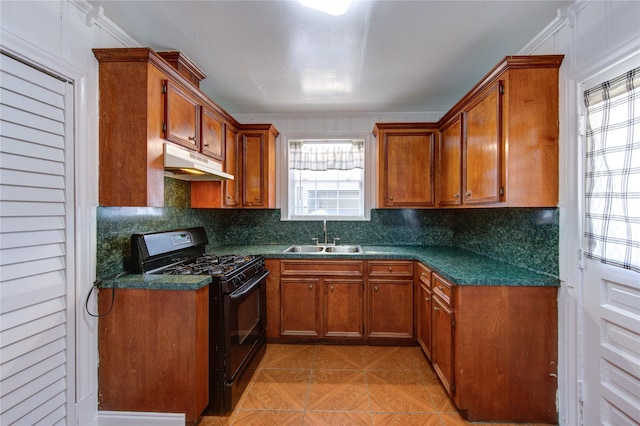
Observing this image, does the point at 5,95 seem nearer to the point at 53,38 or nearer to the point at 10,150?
the point at 10,150

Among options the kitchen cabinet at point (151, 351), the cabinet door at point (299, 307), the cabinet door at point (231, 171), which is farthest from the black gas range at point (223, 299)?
the cabinet door at point (231, 171)

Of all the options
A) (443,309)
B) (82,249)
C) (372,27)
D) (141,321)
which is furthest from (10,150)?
(443,309)

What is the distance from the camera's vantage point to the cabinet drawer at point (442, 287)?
187cm

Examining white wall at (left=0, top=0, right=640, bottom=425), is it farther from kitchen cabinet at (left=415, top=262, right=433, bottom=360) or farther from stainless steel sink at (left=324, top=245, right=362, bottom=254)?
stainless steel sink at (left=324, top=245, right=362, bottom=254)

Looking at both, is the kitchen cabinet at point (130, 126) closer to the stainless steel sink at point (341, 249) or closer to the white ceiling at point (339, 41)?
the white ceiling at point (339, 41)

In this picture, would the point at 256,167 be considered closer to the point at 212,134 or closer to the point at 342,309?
the point at 212,134

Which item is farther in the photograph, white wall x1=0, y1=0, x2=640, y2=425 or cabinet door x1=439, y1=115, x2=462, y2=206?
cabinet door x1=439, y1=115, x2=462, y2=206

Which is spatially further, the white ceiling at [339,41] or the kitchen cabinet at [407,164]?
the kitchen cabinet at [407,164]

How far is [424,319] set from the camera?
2.43 m

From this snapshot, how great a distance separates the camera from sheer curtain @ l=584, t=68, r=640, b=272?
1.23 metres

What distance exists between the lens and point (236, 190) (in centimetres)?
296

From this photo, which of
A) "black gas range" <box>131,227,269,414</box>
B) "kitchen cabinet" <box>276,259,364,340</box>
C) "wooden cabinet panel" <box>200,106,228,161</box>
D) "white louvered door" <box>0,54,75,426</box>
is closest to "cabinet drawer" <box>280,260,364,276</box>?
"kitchen cabinet" <box>276,259,364,340</box>

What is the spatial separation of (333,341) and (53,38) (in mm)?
2982

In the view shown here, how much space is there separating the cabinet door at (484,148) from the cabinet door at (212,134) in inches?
84.0
